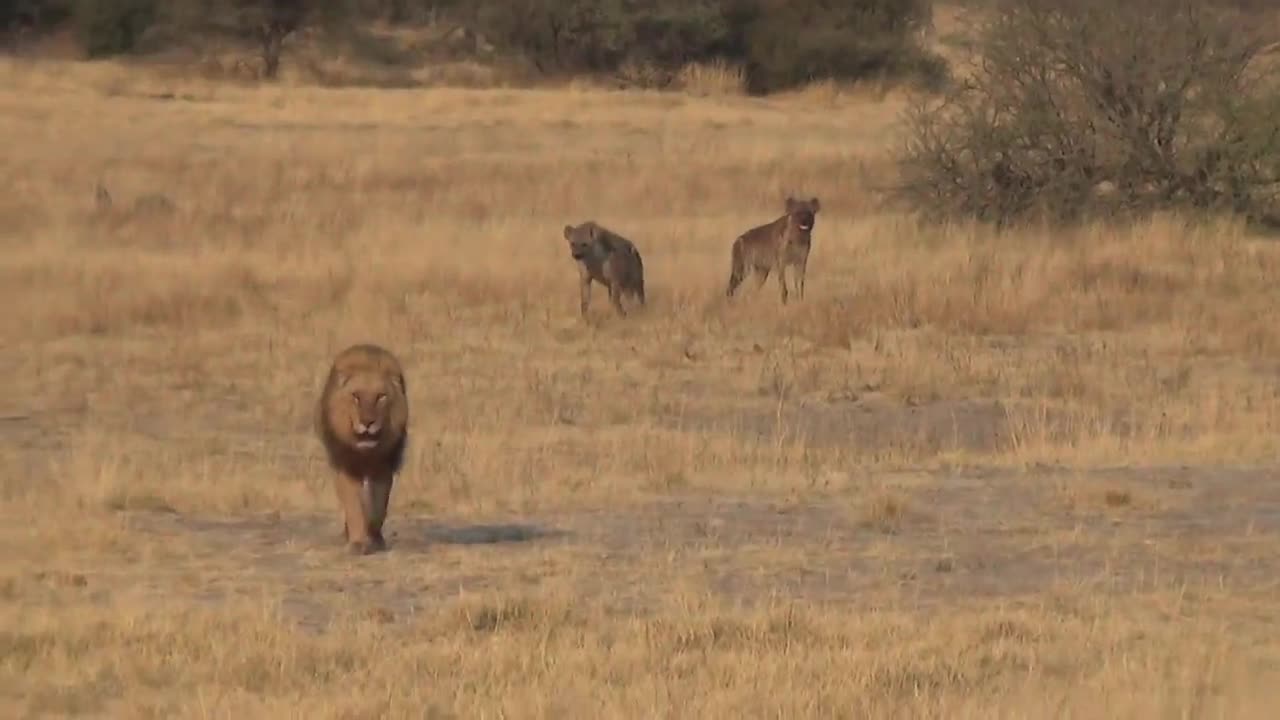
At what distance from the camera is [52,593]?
27.6ft

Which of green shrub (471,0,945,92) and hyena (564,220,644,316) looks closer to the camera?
hyena (564,220,644,316)

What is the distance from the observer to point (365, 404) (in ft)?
28.7

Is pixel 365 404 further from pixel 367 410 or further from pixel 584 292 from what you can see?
pixel 584 292

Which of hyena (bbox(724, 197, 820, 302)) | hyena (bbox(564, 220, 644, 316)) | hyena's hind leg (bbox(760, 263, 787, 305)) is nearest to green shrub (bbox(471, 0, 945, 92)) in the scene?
hyena (bbox(724, 197, 820, 302))

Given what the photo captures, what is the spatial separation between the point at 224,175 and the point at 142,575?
60.9ft

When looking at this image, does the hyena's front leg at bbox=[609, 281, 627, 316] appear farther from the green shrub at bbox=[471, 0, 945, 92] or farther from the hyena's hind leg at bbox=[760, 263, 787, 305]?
the green shrub at bbox=[471, 0, 945, 92]

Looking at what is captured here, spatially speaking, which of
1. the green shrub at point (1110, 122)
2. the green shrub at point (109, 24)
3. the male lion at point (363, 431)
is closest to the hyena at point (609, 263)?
the green shrub at point (1110, 122)

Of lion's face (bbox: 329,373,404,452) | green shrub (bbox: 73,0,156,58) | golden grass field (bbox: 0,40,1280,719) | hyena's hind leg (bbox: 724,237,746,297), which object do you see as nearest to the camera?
golden grass field (bbox: 0,40,1280,719)

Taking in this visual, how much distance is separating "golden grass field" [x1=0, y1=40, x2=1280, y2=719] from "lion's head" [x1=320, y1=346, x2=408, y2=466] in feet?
1.69

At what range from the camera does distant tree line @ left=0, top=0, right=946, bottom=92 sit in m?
50.2

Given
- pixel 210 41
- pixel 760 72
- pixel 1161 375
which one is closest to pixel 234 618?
pixel 1161 375

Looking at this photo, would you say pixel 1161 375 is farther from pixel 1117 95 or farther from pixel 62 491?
pixel 1117 95

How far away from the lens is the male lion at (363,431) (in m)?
8.78

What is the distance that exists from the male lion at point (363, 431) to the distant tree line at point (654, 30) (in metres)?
41.3
